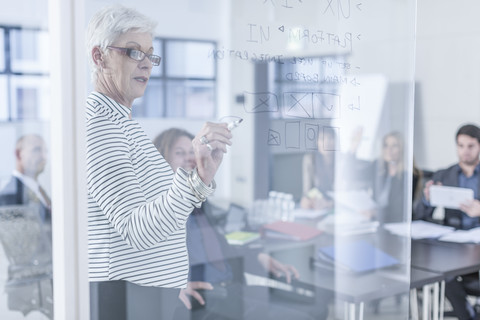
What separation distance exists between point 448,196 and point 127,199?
315cm

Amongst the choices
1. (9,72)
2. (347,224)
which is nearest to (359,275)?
(347,224)

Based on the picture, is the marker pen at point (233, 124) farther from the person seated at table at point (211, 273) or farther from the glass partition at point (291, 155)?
the person seated at table at point (211, 273)

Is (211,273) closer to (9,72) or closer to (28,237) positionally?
(28,237)

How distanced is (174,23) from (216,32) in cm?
17

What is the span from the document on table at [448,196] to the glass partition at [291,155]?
5.12 ft

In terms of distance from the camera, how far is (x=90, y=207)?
1.67 meters

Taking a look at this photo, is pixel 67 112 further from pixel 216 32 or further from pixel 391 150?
pixel 391 150

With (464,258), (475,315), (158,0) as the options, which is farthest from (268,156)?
(475,315)

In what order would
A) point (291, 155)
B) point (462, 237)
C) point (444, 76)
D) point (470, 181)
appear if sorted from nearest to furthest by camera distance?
point (291, 155), point (462, 237), point (470, 181), point (444, 76)

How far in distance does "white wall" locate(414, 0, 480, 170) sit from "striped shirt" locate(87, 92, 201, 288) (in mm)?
4775

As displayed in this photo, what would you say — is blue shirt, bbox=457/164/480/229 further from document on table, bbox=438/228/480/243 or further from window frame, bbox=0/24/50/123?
window frame, bbox=0/24/50/123

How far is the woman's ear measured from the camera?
1640mm

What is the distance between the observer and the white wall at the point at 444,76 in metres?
5.88

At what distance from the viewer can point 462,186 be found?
4.46 meters
